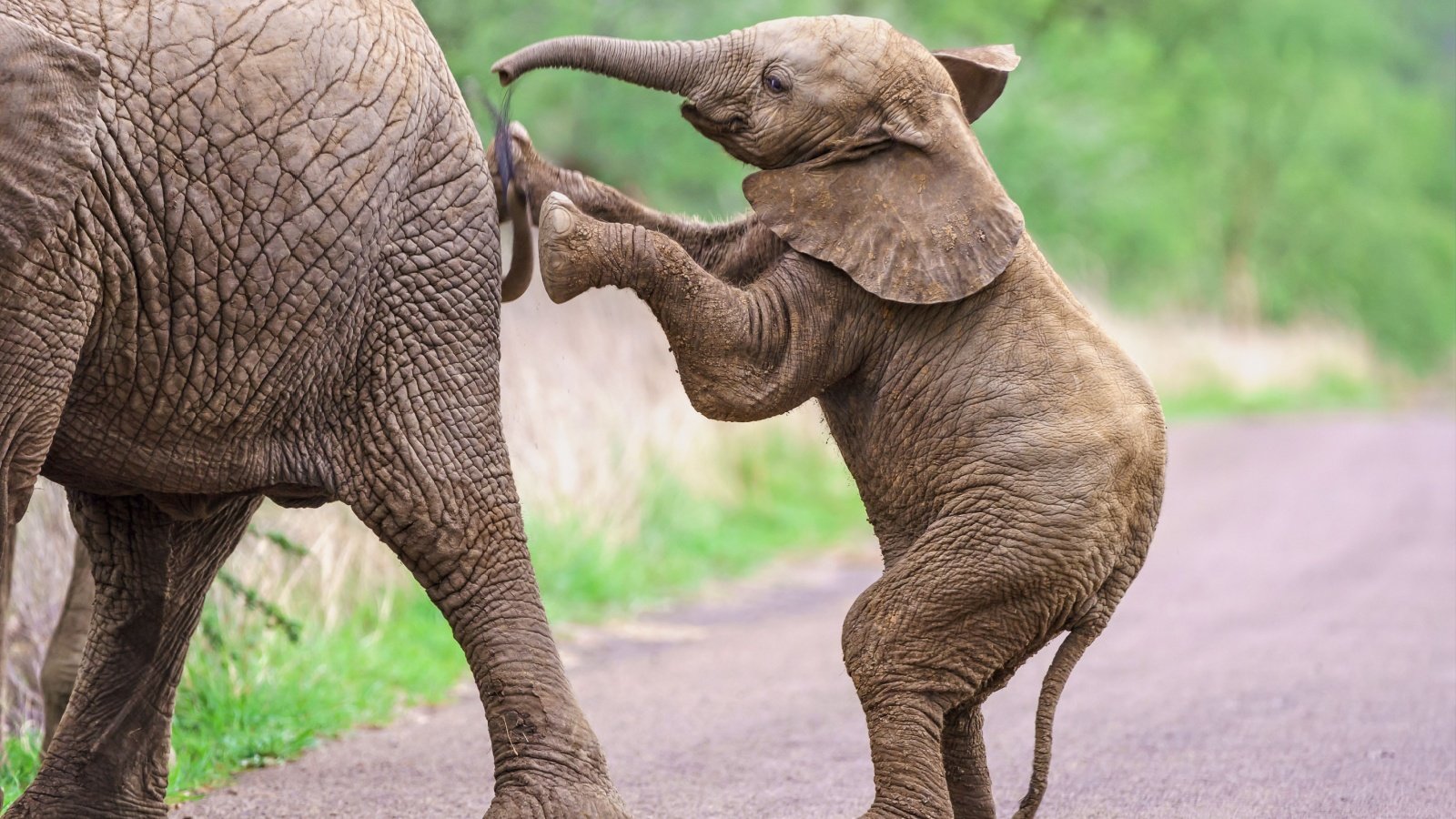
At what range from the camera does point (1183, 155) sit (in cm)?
3844

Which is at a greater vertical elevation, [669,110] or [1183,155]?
[1183,155]

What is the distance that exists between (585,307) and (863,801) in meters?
7.10

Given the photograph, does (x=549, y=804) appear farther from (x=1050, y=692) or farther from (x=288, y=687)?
(x=288, y=687)

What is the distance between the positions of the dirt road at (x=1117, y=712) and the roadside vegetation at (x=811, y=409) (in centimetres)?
54

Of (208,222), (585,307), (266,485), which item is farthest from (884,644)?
(585,307)

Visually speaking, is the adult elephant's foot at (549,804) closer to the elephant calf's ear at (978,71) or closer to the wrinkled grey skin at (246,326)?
the wrinkled grey skin at (246,326)

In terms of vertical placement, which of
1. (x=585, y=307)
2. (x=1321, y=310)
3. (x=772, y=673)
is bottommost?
(x=772, y=673)

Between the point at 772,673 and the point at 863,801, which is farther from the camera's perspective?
→ the point at 772,673

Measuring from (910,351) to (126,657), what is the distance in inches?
91.9

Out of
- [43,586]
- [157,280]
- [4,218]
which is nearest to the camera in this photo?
[4,218]

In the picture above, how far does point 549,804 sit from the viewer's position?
452 cm

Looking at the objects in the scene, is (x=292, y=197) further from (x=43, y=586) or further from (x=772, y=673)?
(x=772, y=673)

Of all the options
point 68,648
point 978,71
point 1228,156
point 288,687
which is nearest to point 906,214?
point 978,71

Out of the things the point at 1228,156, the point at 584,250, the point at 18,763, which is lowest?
the point at 18,763
